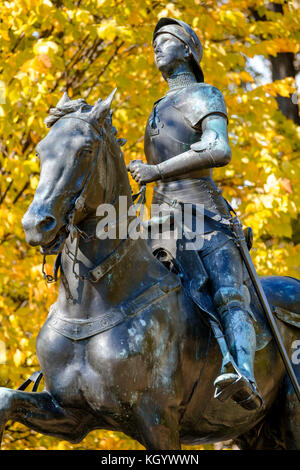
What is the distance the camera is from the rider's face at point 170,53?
Result: 5.00 meters

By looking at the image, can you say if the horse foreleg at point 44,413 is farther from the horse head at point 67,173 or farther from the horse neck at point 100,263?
the horse head at point 67,173

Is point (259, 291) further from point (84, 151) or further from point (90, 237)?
point (84, 151)

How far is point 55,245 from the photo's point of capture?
3764mm

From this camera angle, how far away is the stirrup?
393 centimetres

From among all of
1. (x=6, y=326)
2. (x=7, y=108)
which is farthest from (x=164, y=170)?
(x=6, y=326)

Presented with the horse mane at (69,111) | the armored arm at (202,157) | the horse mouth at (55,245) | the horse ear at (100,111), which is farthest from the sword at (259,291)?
the horse mouth at (55,245)

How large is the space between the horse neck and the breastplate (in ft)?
2.53

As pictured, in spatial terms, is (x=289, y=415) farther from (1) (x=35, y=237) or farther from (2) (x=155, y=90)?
(2) (x=155, y=90)

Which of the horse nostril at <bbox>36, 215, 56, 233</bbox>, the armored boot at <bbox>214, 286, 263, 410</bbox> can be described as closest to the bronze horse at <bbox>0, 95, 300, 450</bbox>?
the horse nostril at <bbox>36, 215, 56, 233</bbox>

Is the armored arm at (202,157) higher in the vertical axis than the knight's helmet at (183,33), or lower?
lower

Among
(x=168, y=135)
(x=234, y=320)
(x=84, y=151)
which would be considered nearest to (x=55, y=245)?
(x=84, y=151)

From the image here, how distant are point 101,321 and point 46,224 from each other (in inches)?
23.8

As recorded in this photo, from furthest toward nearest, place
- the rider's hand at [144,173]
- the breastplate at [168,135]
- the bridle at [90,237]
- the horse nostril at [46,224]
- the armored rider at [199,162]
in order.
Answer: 1. the breastplate at [168,135]
2. the rider's hand at [144,173]
3. the armored rider at [199,162]
4. the bridle at [90,237]
5. the horse nostril at [46,224]

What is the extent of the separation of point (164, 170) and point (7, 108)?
283 cm
